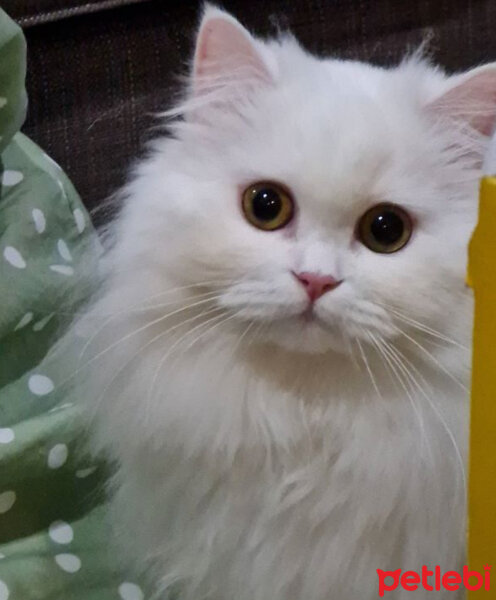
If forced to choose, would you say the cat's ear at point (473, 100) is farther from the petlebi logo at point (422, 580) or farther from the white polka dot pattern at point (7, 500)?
the white polka dot pattern at point (7, 500)

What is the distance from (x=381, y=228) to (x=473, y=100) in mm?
172

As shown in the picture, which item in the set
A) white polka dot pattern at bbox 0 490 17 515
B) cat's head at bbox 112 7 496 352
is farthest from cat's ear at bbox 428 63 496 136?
white polka dot pattern at bbox 0 490 17 515

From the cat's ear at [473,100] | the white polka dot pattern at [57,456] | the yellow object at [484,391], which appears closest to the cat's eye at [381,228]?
the cat's ear at [473,100]

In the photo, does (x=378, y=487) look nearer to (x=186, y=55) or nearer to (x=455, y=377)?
(x=455, y=377)

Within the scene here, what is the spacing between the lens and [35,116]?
1.26 meters

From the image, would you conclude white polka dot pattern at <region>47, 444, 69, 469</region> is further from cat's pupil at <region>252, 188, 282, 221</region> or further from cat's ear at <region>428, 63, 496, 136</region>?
cat's ear at <region>428, 63, 496, 136</region>

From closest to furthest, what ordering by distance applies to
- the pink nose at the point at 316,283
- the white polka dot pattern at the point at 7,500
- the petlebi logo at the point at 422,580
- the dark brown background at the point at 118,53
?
the pink nose at the point at 316,283 < the petlebi logo at the point at 422,580 < the white polka dot pattern at the point at 7,500 < the dark brown background at the point at 118,53

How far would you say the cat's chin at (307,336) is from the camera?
0.74 m

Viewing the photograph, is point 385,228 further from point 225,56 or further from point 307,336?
point 225,56

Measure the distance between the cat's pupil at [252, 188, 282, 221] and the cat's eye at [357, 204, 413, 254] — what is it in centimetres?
8

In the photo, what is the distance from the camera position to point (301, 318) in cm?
74

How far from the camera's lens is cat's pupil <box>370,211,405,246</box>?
0.77m

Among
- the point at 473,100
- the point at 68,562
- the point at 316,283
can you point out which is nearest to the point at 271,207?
the point at 316,283

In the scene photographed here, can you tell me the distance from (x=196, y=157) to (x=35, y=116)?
522mm
